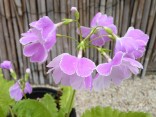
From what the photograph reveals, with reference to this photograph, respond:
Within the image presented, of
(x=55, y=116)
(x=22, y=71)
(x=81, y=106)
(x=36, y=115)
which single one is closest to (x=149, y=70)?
(x=81, y=106)

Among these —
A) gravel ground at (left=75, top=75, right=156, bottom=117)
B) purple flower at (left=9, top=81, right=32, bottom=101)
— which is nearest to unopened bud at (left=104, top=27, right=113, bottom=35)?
purple flower at (left=9, top=81, right=32, bottom=101)

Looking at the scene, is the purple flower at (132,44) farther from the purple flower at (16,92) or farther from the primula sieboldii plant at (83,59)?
the purple flower at (16,92)

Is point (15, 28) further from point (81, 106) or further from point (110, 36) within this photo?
point (110, 36)

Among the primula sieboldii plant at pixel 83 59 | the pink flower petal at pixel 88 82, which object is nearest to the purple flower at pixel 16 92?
the primula sieboldii plant at pixel 83 59

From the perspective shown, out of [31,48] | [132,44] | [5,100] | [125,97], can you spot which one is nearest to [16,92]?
[5,100]

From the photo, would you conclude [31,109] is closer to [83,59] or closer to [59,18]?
[83,59]

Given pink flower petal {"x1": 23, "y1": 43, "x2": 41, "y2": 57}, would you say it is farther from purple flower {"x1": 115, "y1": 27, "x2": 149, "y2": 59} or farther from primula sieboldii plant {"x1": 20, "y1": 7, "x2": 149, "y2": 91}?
purple flower {"x1": 115, "y1": 27, "x2": 149, "y2": 59}
